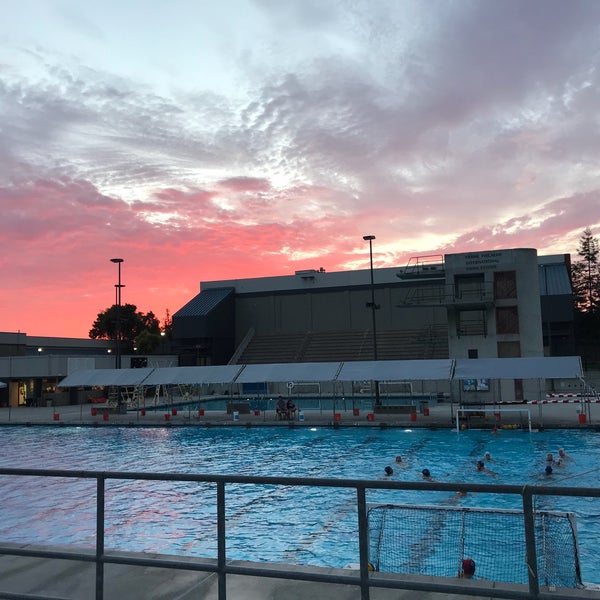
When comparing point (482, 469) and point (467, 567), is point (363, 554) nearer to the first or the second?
point (467, 567)

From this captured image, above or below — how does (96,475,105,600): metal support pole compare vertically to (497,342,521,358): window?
below

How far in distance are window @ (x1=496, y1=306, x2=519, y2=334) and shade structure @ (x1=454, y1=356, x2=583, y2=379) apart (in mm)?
10397

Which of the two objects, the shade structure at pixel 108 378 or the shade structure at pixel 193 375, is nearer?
the shade structure at pixel 193 375

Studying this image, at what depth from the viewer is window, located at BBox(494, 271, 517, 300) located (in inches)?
1821

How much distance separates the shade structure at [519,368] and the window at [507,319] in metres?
10.4

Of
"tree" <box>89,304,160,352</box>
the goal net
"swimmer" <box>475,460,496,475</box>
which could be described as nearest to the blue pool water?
"swimmer" <box>475,460,496,475</box>

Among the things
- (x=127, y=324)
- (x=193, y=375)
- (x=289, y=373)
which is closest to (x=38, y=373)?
(x=193, y=375)

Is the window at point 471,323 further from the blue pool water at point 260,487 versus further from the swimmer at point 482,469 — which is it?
the swimmer at point 482,469

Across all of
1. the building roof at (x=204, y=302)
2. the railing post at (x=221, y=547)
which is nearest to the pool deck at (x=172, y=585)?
the railing post at (x=221, y=547)

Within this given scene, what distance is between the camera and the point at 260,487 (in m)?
21.1

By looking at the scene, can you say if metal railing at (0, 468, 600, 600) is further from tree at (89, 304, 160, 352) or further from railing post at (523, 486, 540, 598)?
tree at (89, 304, 160, 352)

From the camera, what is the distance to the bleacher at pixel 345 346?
218ft

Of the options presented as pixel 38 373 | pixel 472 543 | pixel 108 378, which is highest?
pixel 38 373

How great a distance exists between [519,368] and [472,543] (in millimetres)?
23994
